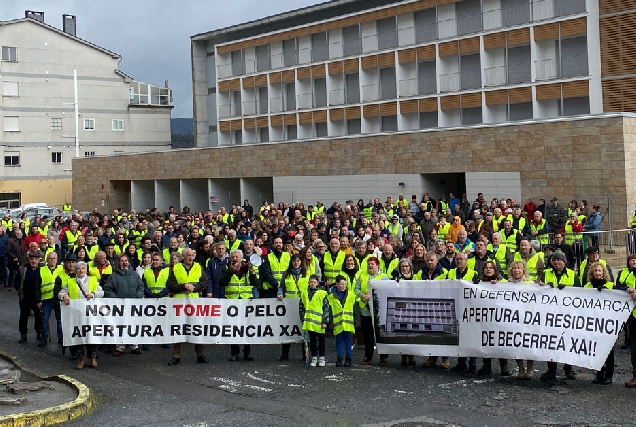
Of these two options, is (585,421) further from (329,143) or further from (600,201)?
(329,143)

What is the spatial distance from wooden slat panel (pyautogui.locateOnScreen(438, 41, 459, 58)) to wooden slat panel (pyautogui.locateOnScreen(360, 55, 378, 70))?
4994 mm

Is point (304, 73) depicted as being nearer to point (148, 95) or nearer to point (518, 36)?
point (518, 36)

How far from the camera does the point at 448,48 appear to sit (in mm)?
50188

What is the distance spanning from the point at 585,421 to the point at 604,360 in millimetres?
2030

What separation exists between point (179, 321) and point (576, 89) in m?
33.7

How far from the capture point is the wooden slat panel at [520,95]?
4694 cm

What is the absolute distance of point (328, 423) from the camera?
1110 cm

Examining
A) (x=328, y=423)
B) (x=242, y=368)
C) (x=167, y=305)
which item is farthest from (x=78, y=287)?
(x=328, y=423)

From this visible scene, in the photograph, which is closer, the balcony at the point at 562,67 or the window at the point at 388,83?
the balcony at the point at 562,67

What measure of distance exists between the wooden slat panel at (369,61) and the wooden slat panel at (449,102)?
215 inches

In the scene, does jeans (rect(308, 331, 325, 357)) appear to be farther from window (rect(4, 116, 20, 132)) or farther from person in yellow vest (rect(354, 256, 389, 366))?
window (rect(4, 116, 20, 132))

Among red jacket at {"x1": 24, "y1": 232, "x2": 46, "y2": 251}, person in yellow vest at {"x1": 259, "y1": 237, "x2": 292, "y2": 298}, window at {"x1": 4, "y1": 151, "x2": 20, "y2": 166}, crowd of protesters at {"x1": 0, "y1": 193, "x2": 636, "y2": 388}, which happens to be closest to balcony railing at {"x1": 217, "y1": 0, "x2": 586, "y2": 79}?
window at {"x1": 4, "y1": 151, "x2": 20, "y2": 166}

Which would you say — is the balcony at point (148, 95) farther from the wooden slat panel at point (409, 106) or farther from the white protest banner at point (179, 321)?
the white protest banner at point (179, 321)

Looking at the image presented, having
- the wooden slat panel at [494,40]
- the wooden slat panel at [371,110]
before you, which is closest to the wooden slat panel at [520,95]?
the wooden slat panel at [494,40]
